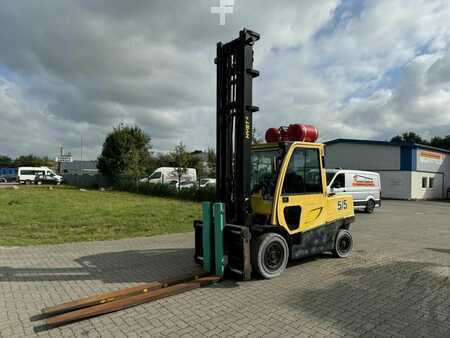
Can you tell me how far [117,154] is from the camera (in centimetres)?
3900

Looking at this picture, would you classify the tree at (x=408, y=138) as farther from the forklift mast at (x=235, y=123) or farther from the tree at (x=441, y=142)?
the forklift mast at (x=235, y=123)

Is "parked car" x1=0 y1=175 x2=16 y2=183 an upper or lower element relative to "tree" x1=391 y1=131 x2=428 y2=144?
lower

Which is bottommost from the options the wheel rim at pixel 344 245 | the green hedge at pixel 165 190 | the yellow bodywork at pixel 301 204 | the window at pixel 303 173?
the wheel rim at pixel 344 245

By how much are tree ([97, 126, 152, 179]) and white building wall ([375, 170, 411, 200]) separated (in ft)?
79.6

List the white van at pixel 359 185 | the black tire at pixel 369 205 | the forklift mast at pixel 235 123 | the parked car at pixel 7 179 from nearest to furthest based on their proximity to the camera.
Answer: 1. the forklift mast at pixel 235 123
2. the white van at pixel 359 185
3. the black tire at pixel 369 205
4. the parked car at pixel 7 179

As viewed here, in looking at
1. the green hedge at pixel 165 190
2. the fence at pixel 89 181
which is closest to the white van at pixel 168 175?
the green hedge at pixel 165 190

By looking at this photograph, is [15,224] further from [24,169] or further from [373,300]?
[24,169]

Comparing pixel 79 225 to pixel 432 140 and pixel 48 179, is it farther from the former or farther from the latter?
pixel 432 140

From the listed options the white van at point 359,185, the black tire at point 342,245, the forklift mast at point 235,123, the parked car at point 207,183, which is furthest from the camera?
the parked car at point 207,183

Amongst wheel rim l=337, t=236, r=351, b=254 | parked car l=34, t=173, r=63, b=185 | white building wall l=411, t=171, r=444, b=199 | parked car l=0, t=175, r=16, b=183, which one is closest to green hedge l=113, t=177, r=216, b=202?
wheel rim l=337, t=236, r=351, b=254

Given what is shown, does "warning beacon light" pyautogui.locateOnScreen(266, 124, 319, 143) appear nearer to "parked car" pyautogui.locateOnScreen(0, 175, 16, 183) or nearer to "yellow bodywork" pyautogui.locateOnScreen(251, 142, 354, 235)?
"yellow bodywork" pyautogui.locateOnScreen(251, 142, 354, 235)

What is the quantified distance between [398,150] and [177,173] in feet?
65.8

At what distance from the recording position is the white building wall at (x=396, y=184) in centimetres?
3022

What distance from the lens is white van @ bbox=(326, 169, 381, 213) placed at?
16266mm
